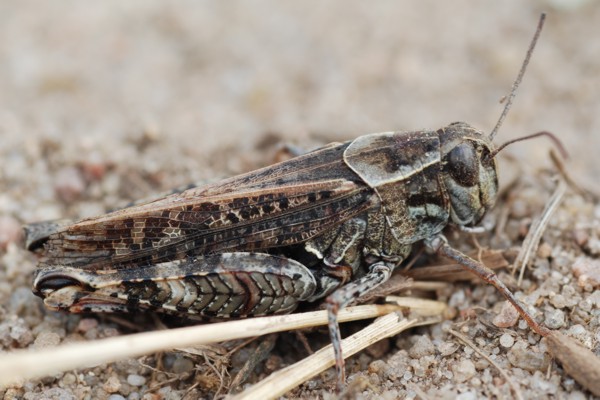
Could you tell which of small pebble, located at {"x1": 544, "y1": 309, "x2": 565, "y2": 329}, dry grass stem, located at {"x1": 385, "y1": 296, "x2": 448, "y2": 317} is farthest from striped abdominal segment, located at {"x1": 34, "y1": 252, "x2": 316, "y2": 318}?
small pebble, located at {"x1": 544, "y1": 309, "x2": 565, "y2": 329}

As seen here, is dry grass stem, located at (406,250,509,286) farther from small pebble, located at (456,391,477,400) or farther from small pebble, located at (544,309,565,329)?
small pebble, located at (456,391,477,400)

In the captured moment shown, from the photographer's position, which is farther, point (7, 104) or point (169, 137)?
point (7, 104)

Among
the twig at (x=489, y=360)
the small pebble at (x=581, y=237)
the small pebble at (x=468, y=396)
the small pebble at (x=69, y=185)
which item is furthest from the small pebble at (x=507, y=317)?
the small pebble at (x=69, y=185)

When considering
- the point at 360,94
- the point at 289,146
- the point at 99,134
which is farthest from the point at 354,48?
the point at 99,134

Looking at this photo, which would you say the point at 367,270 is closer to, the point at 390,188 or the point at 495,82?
the point at 390,188

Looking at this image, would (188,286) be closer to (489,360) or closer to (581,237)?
(489,360)

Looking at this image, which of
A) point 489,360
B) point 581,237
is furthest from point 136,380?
point 581,237
